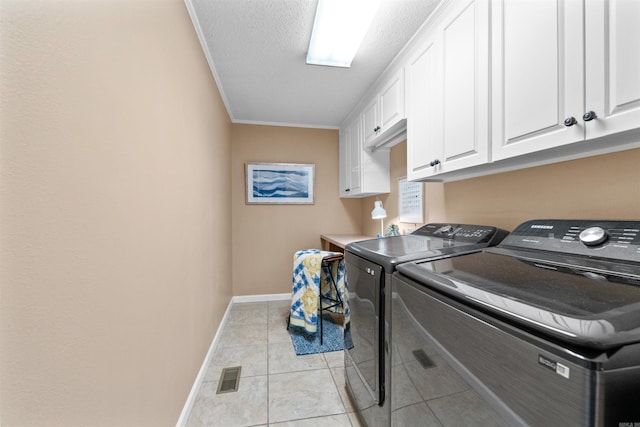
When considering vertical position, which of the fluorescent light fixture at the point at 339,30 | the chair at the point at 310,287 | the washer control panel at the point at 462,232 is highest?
the fluorescent light fixture at the point at 339,30

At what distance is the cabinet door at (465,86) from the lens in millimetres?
1150

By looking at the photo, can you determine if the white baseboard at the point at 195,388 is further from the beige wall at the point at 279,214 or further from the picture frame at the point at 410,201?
the picture frame at the point at 410,201

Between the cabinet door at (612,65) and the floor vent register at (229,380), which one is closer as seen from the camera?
the cabinet door at (612,65)

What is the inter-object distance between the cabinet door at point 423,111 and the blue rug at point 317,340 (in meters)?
1.59

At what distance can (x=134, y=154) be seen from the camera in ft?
3.02

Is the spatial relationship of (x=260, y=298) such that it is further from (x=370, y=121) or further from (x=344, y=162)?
(x=370, y=121)

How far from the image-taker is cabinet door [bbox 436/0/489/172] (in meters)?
1.15

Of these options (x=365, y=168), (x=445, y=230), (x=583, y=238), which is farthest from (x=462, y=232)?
(x=365, y=168)

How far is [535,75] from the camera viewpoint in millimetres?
930

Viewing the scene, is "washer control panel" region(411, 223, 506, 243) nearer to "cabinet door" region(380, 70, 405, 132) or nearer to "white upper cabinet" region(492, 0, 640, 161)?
"white upper cabinet" region(492, 0, 640, 161)

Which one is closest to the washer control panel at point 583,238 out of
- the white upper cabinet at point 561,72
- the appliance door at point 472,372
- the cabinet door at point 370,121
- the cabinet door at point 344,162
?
the white upper cabinet at point 561,72

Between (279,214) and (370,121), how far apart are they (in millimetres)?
1716

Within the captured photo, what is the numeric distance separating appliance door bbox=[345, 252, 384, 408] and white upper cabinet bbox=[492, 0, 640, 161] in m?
0.79

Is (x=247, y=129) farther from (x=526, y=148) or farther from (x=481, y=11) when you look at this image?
(x=526, y=148)
